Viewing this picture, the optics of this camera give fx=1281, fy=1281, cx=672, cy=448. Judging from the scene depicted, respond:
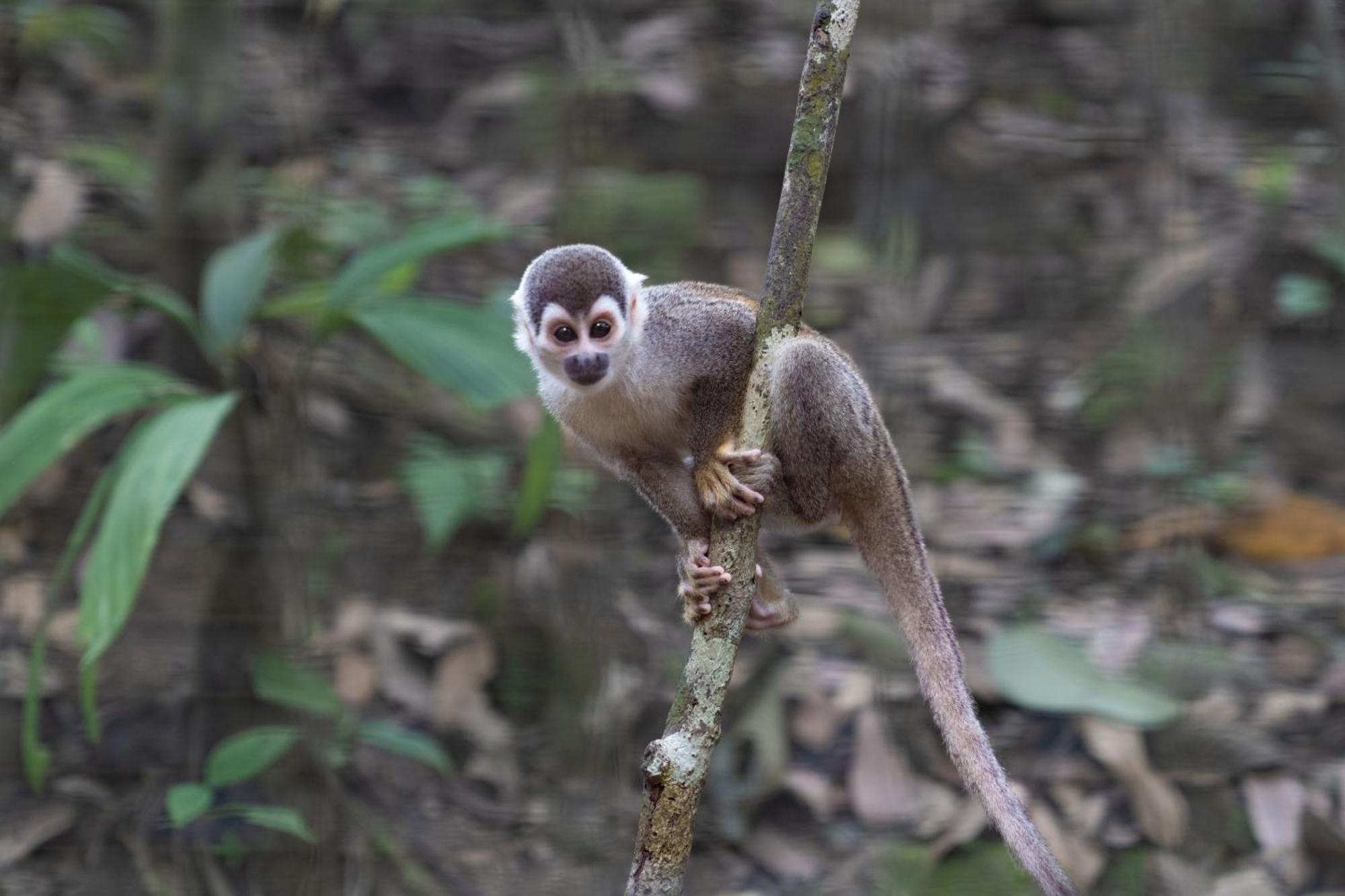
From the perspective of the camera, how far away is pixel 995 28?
361 centimetres

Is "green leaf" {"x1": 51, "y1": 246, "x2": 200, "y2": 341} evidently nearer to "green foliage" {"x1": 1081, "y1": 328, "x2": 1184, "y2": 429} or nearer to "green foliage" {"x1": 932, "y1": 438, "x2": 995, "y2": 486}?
"green foliage" {"x1": 932, "y1": 438, "x2": 995, "y2": 486}

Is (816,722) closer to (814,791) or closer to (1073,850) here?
(814,791)

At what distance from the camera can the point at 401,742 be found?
2697 millimetres

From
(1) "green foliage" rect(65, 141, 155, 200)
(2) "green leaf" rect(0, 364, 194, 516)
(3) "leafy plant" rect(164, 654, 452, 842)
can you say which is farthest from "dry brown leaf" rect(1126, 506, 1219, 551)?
(1) "green foliage" rect(65, 141, 155, 200)

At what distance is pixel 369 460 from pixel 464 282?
602 millimetres

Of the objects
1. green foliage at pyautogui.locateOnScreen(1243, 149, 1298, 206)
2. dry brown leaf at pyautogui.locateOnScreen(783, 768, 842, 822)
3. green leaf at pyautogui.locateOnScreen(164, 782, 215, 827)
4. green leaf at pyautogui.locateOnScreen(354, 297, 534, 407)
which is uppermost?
green foliage at pyautogui.locateOnScreen(1243, 149, 1298, 206)

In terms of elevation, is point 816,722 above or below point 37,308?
below

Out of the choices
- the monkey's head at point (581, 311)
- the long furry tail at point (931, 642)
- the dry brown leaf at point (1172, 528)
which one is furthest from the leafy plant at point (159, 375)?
the dry brown leaf at point (1172, 528)

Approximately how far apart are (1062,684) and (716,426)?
4.55ft

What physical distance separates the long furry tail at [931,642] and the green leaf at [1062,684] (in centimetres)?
102

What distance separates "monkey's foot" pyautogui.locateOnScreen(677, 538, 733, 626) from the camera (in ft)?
5.54

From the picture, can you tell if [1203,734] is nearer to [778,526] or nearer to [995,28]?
[778,526]

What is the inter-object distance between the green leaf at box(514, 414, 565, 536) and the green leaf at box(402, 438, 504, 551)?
22 centimetres

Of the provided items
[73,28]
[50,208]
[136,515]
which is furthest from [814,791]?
[73,28]
